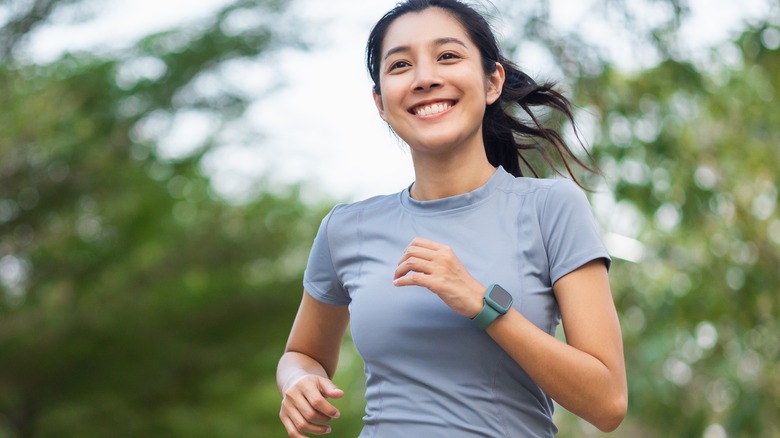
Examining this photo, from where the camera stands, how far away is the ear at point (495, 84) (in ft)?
6.93

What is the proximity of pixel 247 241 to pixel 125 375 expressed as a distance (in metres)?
2.16

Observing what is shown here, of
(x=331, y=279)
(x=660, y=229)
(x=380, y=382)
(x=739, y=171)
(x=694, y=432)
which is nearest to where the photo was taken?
(x=380, y=382)

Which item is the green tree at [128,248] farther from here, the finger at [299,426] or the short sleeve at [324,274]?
the finger at [299,426]

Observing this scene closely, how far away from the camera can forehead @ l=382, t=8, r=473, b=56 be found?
200cm

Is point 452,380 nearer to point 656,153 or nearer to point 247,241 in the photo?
point 656,153

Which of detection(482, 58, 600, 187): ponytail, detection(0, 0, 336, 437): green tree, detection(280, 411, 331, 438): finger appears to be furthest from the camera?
detection(0, 0, 336, 437): green tree

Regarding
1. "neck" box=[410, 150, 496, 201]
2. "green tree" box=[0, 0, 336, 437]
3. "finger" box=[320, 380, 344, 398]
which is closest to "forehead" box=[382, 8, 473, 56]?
"neck" box=[410, 150, 496, 201]

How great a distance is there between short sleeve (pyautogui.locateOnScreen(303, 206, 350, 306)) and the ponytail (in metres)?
0.35

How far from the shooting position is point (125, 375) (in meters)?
13.4

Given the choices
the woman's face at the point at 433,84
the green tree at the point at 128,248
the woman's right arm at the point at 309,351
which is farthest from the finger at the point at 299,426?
the green tree at the point at 128,248

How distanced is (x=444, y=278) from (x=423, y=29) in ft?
1.75

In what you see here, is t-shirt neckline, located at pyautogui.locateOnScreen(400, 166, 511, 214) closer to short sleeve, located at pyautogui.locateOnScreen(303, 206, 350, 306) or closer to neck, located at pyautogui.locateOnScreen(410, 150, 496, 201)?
neck, located at pyautogui.locateOnScreen(410, 150, 496, 201)

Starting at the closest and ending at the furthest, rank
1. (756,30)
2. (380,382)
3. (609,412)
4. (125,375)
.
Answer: (609,412), (380,382), (756,30), (125,375)

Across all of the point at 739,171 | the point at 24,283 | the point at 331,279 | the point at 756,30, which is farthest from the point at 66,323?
the point at 331,279
